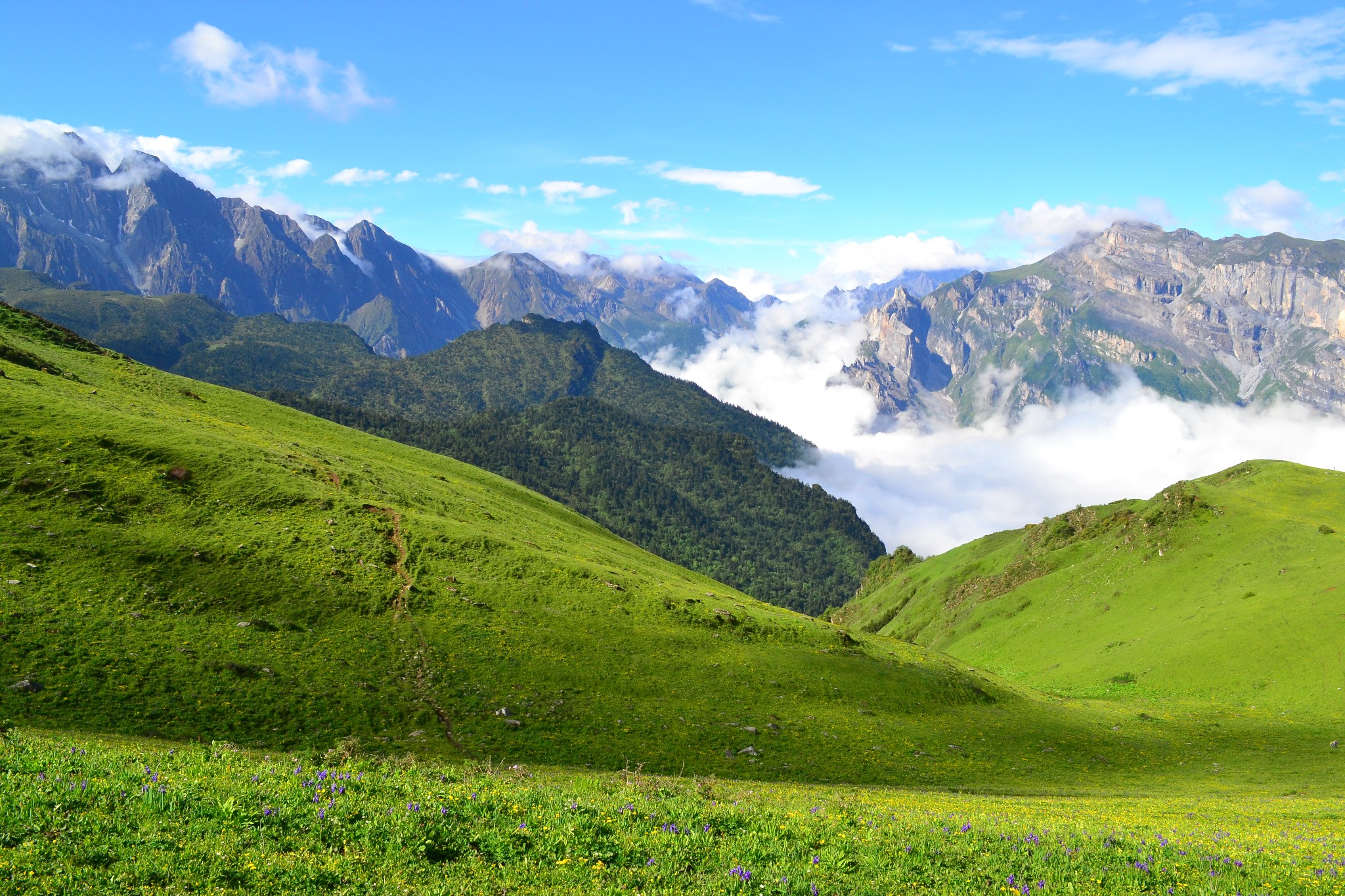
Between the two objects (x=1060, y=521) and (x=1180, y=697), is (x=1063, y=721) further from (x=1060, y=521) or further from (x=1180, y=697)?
(x=1060, y=521)

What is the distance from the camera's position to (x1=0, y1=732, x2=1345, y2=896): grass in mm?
11438

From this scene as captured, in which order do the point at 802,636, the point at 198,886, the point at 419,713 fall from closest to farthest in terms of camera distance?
the point at 198,886 < the point at 419,713 < the point at 802,636

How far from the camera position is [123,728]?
30.3 meters

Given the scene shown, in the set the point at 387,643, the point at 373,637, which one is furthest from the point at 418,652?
the point at 373,637

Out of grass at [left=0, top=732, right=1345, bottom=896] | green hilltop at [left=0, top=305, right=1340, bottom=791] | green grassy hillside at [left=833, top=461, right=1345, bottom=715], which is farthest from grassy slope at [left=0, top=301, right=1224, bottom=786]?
green grassy hillside at [left=833, top=461, right=1345, bottom=715]

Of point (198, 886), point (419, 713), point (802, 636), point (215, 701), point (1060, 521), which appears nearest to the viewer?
point (198, 886)

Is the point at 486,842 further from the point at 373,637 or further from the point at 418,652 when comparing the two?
the point at 373,637

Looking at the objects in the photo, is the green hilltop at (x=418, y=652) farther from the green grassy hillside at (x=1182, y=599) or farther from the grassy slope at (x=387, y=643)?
the green grassy hillside at (x=1182, y=599)

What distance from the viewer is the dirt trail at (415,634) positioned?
37375 millimetres

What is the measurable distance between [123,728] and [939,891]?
3300 cm

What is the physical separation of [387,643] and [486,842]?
109 ft

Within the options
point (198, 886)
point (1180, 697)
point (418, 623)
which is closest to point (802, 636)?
point (418, 623)

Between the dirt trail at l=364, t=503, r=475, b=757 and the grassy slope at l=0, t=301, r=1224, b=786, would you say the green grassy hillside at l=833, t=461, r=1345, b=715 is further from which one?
the dirt trail at l=364, t=503, r=475, b=757

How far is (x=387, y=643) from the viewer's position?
43.4 m
